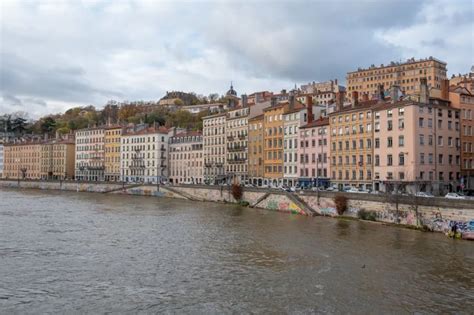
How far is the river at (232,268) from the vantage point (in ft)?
74.6

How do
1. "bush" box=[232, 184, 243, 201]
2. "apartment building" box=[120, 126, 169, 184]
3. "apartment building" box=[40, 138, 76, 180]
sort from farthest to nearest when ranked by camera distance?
"apartment building" box=[40, 138, 76, 180], "apartment building" box=[120, 126, 169, 184], "bush" box=[232, 184, 243, 201]

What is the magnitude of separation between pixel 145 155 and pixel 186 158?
12680 millimetres

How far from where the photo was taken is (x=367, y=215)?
49500 mm

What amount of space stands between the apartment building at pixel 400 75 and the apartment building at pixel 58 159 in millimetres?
82118

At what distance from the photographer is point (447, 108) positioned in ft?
201

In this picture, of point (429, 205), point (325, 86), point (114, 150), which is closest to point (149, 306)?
point (429, 205)

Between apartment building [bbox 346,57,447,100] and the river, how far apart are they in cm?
10547

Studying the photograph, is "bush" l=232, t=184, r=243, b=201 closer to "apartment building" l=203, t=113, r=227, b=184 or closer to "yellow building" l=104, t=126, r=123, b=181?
"apartment building" l=203, t=113, r=227, b=184

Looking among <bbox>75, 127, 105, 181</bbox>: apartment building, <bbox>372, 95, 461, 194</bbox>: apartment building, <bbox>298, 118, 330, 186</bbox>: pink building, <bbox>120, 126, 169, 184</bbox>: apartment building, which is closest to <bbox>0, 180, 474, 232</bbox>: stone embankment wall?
<bbox>372, 95, 461, 194</bbox>: apartment building

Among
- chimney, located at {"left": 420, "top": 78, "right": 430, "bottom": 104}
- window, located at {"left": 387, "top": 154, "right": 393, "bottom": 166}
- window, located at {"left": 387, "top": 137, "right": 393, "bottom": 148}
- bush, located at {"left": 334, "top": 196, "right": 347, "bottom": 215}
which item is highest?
chimney, located at {"left": 420, "top": 78, "right": 430, "bottom": 104}

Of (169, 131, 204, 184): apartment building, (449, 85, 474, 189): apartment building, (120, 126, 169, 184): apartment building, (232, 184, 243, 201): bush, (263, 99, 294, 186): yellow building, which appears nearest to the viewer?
(449, 85, 474, 189): apartment building

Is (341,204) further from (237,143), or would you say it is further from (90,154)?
(90,154)

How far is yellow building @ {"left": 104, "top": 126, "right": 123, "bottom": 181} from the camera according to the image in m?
126

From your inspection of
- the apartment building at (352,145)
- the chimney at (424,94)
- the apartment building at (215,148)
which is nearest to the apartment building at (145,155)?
the apartment building at (215,148)
